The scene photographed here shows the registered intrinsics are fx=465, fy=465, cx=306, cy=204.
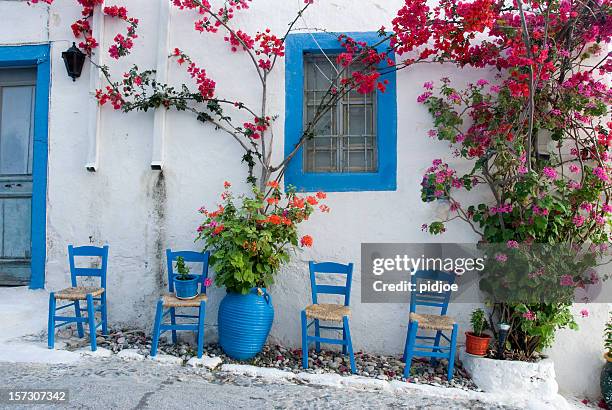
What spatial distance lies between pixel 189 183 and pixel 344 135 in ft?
4.80

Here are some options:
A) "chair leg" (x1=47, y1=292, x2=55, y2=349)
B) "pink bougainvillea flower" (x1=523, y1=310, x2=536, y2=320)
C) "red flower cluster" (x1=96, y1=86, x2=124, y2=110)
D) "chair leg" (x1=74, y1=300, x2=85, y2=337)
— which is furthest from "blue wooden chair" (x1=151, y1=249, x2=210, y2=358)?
"pink bougainvillea flower" (x1=523, y1=310, x2=536, y2=320)

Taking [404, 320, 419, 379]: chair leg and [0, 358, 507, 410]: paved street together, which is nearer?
[0, 358, 507, 410]: paved street

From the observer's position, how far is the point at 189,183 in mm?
4184

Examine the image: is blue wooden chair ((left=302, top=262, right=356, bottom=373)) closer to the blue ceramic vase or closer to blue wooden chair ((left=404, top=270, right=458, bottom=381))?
the blue ceramic vase

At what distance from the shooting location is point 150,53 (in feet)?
14.0

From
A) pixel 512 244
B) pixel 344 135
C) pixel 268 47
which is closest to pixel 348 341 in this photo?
pixel 512 244

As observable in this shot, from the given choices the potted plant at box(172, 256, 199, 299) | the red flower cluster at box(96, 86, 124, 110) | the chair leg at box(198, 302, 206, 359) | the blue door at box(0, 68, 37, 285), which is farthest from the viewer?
the blue door at box(0, 68, 37, 285)

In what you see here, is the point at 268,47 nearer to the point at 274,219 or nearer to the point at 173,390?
the point at 274,219

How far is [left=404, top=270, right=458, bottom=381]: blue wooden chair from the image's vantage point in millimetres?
3424

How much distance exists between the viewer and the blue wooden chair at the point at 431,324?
3.42 m

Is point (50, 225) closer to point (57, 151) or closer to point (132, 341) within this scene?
point (57, 151)

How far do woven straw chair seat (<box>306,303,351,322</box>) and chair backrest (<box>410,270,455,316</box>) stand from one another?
0.62 m

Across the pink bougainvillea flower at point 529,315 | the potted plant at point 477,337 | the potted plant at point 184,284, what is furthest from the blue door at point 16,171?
the pink bougainvillea flower at point 529,315

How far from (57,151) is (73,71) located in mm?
749
